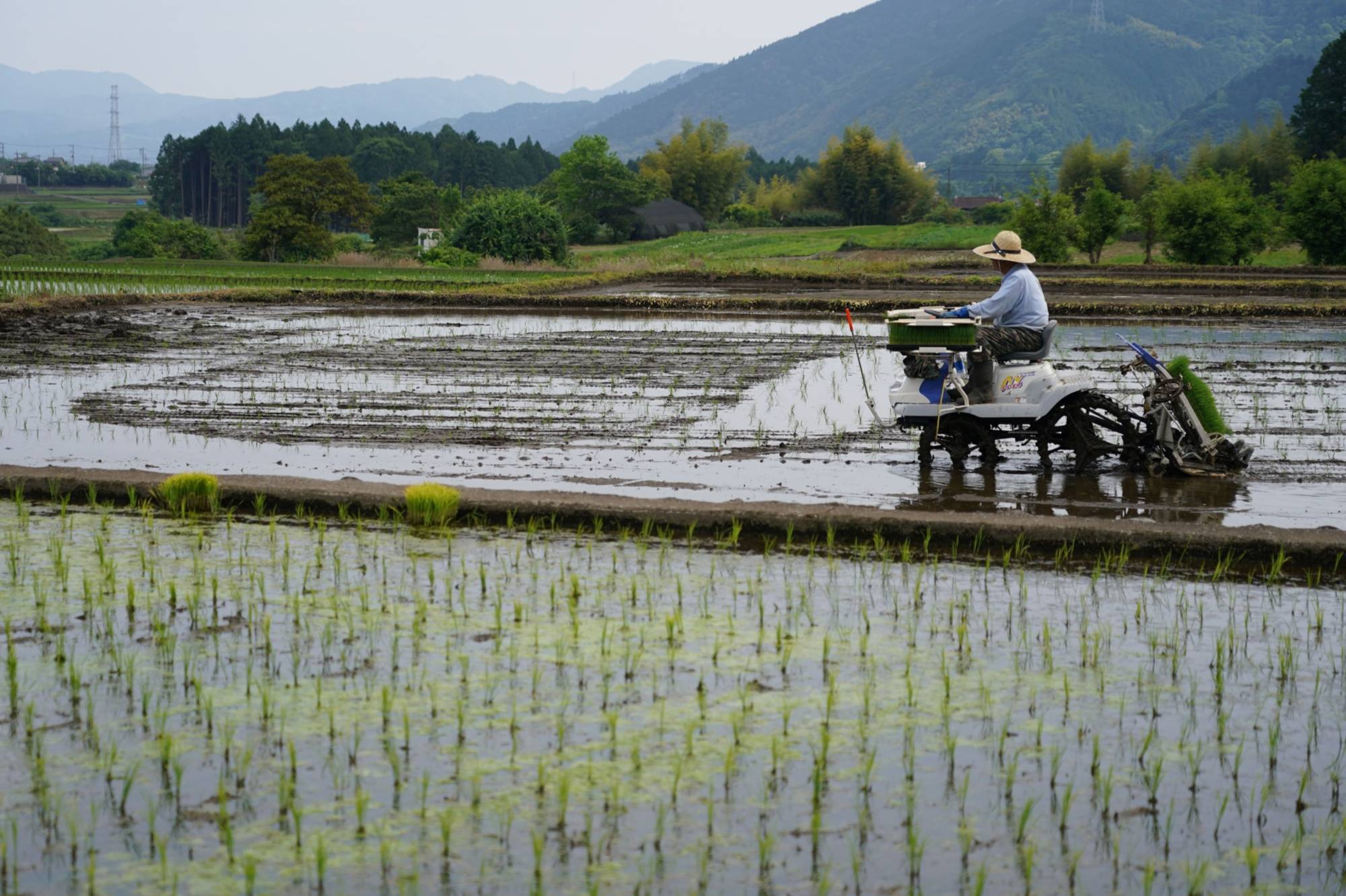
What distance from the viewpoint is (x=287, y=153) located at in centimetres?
9681

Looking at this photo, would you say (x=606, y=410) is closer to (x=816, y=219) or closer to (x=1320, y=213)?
(x=1320, y=213)

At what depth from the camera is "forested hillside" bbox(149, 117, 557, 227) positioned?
97250 mm

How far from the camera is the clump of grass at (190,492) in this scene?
6973 mm

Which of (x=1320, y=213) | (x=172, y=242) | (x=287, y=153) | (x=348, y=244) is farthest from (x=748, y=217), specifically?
(x=1320, y=213)

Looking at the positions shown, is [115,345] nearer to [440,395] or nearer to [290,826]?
[440,395]

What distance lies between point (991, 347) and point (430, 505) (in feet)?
11.4

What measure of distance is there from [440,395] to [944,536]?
6.22 metres

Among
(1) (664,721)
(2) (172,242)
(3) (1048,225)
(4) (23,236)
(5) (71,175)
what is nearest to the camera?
(1) (664,721)

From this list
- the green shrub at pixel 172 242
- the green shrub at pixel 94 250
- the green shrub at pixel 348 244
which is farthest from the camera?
the green shrub at pixel 94 250

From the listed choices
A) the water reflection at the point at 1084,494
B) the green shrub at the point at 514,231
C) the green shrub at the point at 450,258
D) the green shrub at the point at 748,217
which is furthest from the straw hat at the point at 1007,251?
the green shrub at the point at 748,217

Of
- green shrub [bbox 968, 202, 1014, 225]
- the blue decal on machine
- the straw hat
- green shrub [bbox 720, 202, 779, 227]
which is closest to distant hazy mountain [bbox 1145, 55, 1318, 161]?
green shrub [bbox 720, 202, 779, 227]

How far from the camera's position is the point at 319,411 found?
1075 cm

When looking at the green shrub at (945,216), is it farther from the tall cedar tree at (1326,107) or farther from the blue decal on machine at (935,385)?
the blue decal on machine at (935,385)

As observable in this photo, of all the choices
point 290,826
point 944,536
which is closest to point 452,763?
point 290,826
